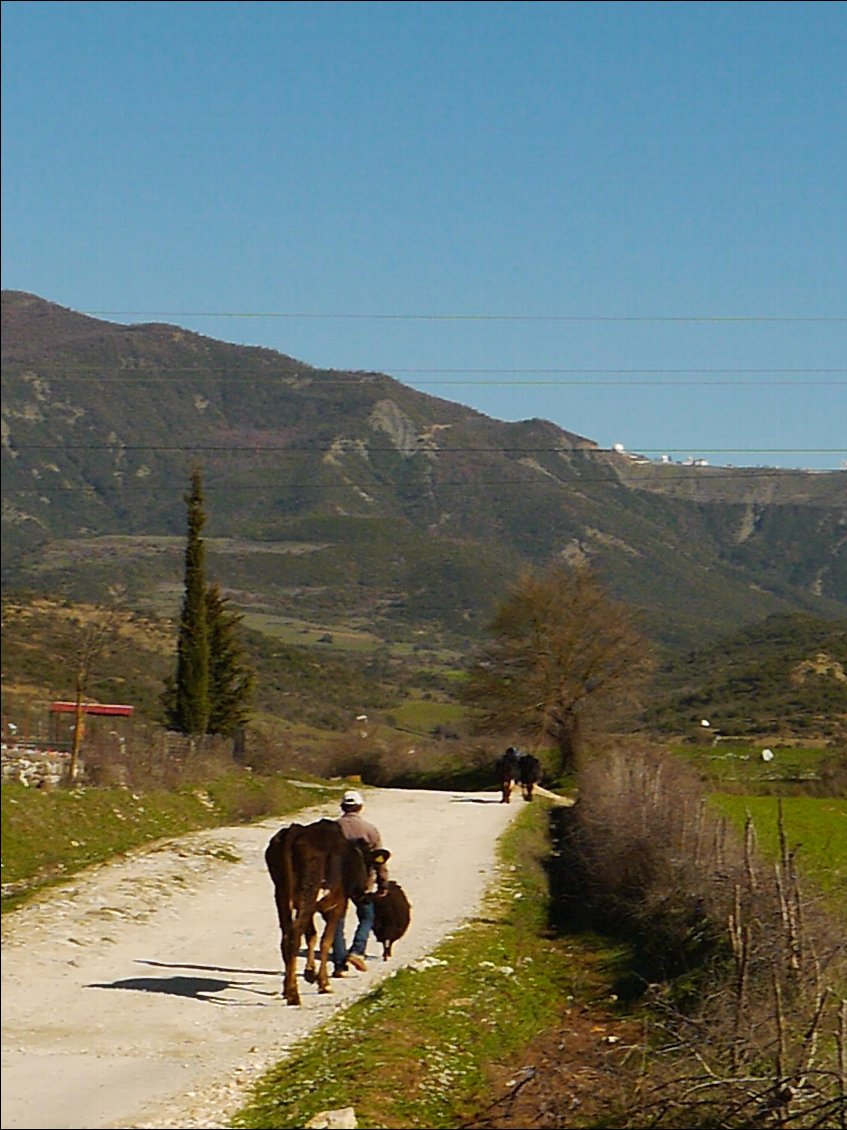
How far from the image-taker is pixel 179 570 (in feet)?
15.9

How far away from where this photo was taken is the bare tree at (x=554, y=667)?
7.54 m

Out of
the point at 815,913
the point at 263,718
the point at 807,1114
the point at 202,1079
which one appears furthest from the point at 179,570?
the point at 815,913

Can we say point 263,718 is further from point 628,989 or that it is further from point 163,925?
point 628,989

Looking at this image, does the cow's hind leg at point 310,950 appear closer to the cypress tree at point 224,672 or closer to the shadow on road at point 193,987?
the shadow on road at point 193,987

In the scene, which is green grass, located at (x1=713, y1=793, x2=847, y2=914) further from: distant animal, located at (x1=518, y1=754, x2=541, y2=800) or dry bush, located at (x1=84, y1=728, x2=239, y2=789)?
dry bush, located at (x1=84, y1=728, x2=239, y2=789)

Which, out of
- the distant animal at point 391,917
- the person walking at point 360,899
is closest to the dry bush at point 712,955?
the distant animal at point 391,917

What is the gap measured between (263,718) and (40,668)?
2717 millimetres

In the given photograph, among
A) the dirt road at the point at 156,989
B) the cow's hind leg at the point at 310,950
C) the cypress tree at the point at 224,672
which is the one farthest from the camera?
the cow's hind leg at the point at 310,950

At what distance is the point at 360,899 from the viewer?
18.1 feet

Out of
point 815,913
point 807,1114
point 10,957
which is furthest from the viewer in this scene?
point 815,913

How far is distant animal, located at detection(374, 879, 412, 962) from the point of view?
231 inches

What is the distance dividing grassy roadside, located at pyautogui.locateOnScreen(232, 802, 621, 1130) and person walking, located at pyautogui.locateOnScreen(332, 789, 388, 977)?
201mm

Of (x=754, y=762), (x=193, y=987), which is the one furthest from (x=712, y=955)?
(x=193, y=987)

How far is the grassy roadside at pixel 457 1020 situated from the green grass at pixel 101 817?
0.85 m
